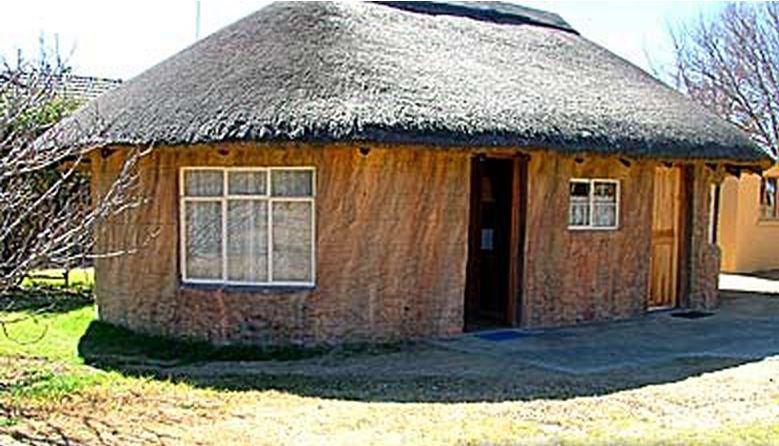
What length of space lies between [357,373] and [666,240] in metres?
6.42

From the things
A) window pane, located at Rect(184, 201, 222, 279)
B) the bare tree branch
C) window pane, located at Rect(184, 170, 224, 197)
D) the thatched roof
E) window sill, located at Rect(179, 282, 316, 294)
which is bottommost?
window sill, located at Rect(179, 282, 316, 294)

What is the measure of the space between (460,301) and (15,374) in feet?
16.7

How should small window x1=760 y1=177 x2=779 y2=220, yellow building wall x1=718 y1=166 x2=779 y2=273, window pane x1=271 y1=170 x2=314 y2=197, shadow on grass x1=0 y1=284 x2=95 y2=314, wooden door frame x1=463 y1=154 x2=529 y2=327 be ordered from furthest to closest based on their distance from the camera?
small window x1=760 y1=177 x2=779 y2=220, yellow building wall x1=718 y1=166 x2=779 y2=273, shadow on grass x1=0 y1=284 x2=95 y2=314, wooden door frame x1=463 y1=154 x2=529 y2=327, window pane x1=271 y1=170 x2=314 y2=197

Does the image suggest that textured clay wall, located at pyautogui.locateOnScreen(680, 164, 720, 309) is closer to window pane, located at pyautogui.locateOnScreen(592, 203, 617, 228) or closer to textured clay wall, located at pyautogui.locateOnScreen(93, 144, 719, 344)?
window pane, located at pyautogui.locateOnScreen(592, 203, 617, 228)

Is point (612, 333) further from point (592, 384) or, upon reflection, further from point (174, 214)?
point (174, 214)

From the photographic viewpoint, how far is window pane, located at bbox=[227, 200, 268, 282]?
1062 centimetres

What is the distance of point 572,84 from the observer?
12.5 m

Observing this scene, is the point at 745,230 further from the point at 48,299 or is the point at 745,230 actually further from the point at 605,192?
the point at 48,299

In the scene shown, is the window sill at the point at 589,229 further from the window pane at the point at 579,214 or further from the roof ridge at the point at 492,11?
the roof ridge at the point at 492,11

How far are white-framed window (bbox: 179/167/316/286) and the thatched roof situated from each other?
2.71ft

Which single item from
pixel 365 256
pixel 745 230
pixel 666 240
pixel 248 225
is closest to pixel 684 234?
pixel 666 240

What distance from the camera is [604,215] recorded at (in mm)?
12484

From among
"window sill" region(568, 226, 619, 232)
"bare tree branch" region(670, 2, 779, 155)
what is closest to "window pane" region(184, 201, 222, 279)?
"window sill" region(568, 226, 619, 232)

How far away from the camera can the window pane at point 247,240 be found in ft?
34.9
